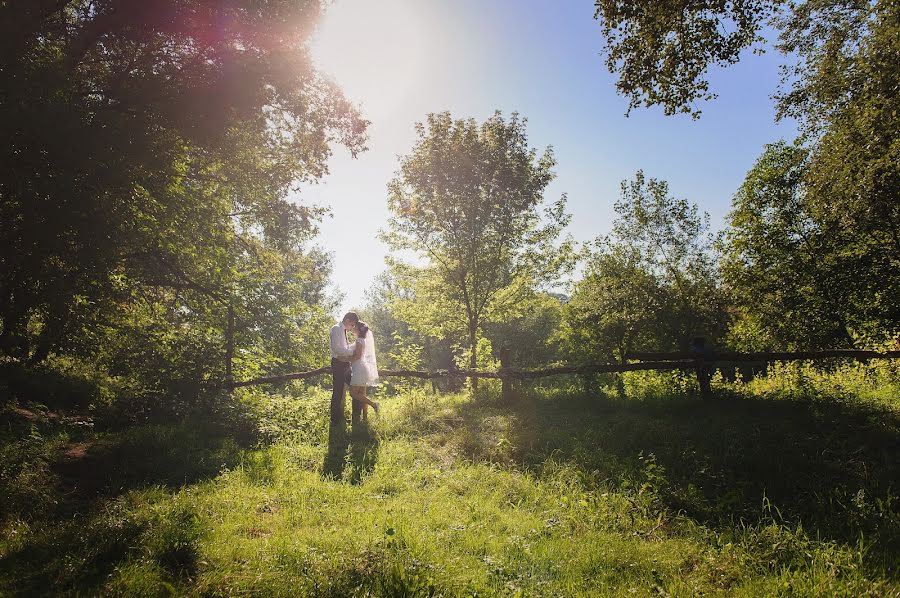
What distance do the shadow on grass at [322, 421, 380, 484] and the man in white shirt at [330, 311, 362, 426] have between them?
0.37 m

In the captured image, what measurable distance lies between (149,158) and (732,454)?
34.3 ft

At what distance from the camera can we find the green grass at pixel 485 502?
12.0ft

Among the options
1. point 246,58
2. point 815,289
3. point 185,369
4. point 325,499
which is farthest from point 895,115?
point 185,369

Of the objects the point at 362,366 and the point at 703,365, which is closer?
the point at 703,365

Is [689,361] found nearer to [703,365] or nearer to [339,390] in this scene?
[703,365]

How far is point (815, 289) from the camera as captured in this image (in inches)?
428

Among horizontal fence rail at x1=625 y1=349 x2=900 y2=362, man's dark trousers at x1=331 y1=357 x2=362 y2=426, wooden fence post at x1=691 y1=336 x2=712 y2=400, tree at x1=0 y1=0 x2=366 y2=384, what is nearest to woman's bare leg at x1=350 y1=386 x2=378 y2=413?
man's dark trousers at x1=331 y1=357 x2=362 y2=426

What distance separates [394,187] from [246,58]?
313 inches

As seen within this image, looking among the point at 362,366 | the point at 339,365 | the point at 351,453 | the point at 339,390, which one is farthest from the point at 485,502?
the point at 339,365

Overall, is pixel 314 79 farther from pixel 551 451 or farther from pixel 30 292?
pixel 551 451

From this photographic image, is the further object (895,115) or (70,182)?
(895,115)

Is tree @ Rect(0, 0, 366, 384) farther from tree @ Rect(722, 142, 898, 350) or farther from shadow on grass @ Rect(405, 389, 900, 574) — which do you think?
tree @ Rect(722, 142, 898, 350)

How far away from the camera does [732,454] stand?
6.16 meters

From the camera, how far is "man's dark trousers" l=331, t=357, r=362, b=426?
942 cm
